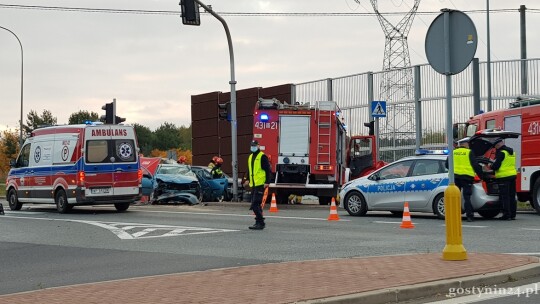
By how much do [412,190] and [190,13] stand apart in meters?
9.37

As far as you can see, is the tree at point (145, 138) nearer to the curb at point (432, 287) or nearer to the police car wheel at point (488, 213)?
the police car wheel at point (488, 213)

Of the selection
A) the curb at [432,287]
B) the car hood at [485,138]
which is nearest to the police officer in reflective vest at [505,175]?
the car hood at [485,138]

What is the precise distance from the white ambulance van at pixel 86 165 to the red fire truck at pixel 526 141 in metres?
9.98

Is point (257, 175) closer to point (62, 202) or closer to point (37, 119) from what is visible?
point (62, 202)

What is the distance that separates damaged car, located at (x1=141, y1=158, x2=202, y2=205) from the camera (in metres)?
26.5

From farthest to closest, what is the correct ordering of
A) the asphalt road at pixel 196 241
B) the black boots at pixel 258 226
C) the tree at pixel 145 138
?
1. the tree at pixel 145 138
2. the black boots at pixel 258 226
3. the asphalt road at pixel 196 241

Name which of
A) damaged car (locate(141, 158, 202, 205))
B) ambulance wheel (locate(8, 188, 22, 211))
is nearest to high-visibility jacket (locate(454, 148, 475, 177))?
damaged car (locate(141, 158, 202, 205))

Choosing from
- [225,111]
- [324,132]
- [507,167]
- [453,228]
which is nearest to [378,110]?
[324,132]

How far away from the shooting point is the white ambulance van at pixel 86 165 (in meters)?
21.6

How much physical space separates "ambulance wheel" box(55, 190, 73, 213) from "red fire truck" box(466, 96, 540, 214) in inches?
460

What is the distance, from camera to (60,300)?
8133mm

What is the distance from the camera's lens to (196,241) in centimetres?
1437

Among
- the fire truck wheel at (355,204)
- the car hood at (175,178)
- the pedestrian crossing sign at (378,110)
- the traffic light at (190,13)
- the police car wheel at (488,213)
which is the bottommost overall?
the police car wheel at (488,213)

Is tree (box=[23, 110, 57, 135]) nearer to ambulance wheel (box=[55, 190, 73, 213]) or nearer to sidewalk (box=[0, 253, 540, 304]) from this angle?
ambulance wheel (box=[55, 190, 73, 213])
